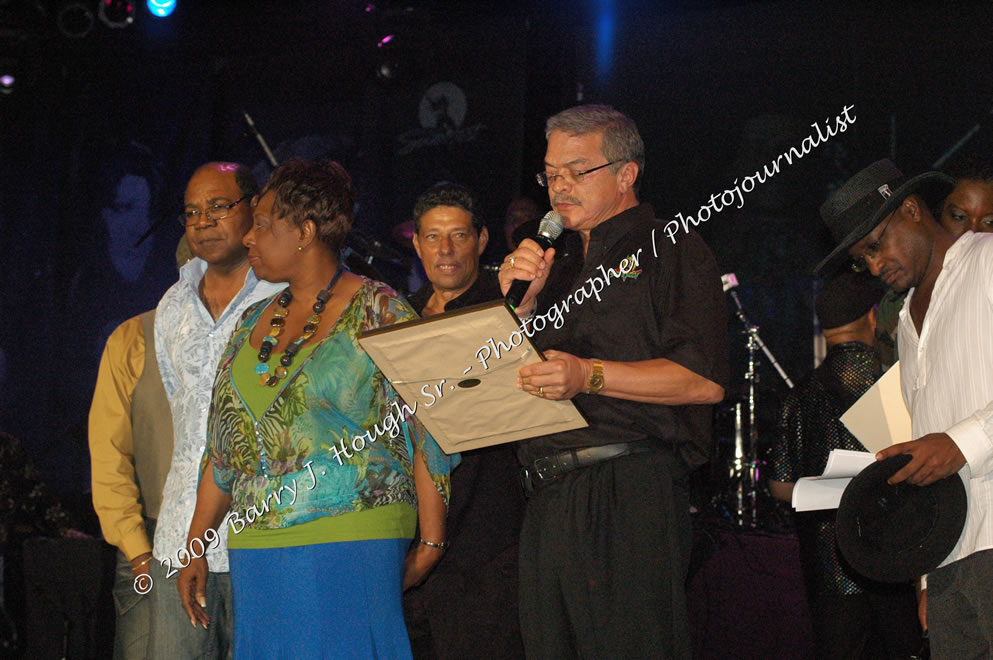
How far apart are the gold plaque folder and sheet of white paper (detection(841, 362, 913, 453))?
3.00 ft

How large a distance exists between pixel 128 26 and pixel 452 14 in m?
2.22

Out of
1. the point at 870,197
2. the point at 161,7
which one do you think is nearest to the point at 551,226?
the point at 870,197

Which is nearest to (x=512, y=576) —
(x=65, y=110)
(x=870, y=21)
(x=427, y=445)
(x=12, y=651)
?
(x=427, y=445)

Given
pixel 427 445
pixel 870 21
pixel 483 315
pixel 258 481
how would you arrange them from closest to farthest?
1. pixel 483 315
2. pixel 258 481
3. pixel 427 445
4. pixel 870 21

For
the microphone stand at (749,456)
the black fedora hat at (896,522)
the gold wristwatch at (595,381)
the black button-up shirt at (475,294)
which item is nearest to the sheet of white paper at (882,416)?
the black fedora hat at (896,522)

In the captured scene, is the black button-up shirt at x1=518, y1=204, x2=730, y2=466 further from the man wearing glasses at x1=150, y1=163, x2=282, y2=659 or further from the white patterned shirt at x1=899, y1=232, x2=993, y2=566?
the man wearing glasses at x1=150, y1=163, x2=282, y2=659

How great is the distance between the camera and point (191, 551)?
2834 millimetres

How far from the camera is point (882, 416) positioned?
285cm

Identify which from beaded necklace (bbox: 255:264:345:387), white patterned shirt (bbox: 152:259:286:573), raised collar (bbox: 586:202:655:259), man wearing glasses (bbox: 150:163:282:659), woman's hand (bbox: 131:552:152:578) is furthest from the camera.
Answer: woman's hand (bbox: 131:552:152:578)

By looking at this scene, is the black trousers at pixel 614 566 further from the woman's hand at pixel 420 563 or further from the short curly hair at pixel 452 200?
the short curly hair at pixel 452 200

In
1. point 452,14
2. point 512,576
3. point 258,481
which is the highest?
point 452,14

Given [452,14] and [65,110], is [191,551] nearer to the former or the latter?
[452,14]

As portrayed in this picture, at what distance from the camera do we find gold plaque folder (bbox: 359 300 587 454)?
2.21 meters

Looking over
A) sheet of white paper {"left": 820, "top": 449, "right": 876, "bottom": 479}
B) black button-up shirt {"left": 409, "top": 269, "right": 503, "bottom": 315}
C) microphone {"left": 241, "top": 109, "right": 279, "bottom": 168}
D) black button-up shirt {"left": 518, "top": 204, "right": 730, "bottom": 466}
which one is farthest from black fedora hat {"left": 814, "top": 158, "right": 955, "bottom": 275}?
microphone {"left": 241, "top": 109, "right": 279, "bottom": 168}
